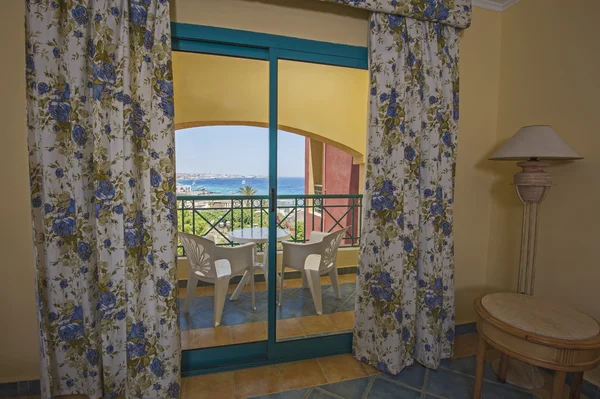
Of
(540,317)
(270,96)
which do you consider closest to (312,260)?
(270,96)

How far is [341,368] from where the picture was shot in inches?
75.1

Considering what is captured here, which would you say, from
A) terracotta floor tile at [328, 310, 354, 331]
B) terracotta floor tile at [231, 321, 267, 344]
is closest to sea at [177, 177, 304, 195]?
terracotta floor tile at [231, 321, 267, 344]

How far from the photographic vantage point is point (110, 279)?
1.49 meters

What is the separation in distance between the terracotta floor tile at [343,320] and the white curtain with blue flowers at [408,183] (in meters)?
0.35

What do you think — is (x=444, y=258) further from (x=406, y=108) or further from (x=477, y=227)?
(x=406, y=108)

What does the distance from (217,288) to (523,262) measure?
217cm

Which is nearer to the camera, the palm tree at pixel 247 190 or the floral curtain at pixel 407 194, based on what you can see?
the floral curtain at pixel 407 194

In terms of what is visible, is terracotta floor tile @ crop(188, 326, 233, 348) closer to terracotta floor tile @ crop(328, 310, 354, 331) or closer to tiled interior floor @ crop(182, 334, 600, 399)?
tiled interior floor @ crop(182, 334, 600, 399)

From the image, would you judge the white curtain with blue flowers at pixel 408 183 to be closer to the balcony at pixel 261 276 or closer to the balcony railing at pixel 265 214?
the balcony at pixel 261 276

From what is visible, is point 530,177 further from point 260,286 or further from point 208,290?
point 208,290

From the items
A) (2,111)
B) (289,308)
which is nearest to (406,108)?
(289,308)

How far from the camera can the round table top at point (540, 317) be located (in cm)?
123

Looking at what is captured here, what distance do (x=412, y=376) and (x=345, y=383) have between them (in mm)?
447

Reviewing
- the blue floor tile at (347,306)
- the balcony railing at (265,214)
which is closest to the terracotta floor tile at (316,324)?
the blue floor tile at (347,306)
